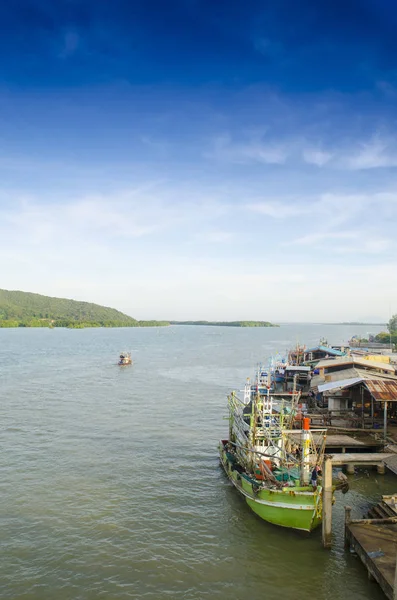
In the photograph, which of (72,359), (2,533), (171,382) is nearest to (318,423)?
(2,533)

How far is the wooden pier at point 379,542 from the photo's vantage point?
41.4 ft

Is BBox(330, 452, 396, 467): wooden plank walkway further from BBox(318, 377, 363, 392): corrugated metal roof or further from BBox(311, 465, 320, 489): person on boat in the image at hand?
BBox(311, 465, 320, 489): person on boat

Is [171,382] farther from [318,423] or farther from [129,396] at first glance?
[318,423]

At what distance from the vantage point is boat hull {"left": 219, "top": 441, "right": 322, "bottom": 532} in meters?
16.2

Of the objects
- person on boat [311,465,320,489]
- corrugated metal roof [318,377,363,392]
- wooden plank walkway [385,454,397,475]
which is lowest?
wooden plank walkway [385,454,397,475]

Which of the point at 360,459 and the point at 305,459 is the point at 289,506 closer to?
the point at 305,459

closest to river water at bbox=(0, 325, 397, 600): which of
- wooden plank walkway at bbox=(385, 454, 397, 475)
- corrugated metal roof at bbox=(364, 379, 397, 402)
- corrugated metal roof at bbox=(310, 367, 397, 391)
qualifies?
wooden plank walkway at bbox=(385, 454, 397, 475)

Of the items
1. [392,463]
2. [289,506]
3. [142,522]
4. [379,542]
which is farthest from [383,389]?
[142,522]

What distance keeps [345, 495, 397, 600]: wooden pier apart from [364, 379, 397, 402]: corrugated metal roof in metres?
10.6

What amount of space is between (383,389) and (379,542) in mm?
14829

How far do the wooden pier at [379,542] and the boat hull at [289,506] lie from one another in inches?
49.8

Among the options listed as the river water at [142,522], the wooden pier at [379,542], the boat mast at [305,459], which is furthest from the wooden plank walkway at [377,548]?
the boat mast at [305,459]

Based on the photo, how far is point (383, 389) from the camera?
2766 centimetres

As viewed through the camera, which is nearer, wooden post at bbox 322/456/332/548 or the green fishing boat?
wooden post at bbox 322/456/332/548
